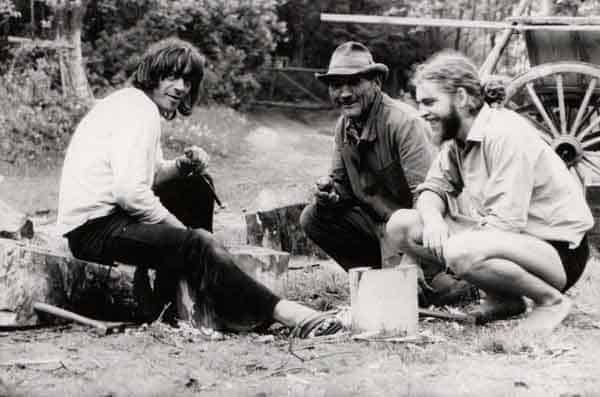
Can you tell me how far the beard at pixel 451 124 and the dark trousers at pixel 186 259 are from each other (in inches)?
45.8

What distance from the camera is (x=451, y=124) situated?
4.31m

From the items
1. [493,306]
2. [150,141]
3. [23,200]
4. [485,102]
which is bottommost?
[23,200]

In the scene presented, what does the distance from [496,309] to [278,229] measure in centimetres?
256

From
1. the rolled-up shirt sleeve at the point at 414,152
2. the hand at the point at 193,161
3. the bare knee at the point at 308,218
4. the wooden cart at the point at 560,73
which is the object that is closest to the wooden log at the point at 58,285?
the hand at the point at 193,161

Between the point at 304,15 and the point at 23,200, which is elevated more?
the point at 304,15

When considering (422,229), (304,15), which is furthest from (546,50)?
(304,15)

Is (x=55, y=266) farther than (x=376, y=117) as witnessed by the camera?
No

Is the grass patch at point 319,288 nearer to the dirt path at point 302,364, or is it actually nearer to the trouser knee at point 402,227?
the trouser knee at point 402,227

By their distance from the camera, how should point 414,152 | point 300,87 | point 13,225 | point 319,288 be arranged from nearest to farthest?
1. point 414,152
2. point 319,288
3. point 13,225
4. point 300,87

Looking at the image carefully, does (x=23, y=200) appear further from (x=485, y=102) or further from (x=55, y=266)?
(x=485, y=102)

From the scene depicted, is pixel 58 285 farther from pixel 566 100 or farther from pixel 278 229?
pixel 566 100

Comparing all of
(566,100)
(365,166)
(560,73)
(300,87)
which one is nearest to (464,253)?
(365,166)

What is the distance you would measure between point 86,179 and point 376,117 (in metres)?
1.70

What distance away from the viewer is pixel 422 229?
180 inches
